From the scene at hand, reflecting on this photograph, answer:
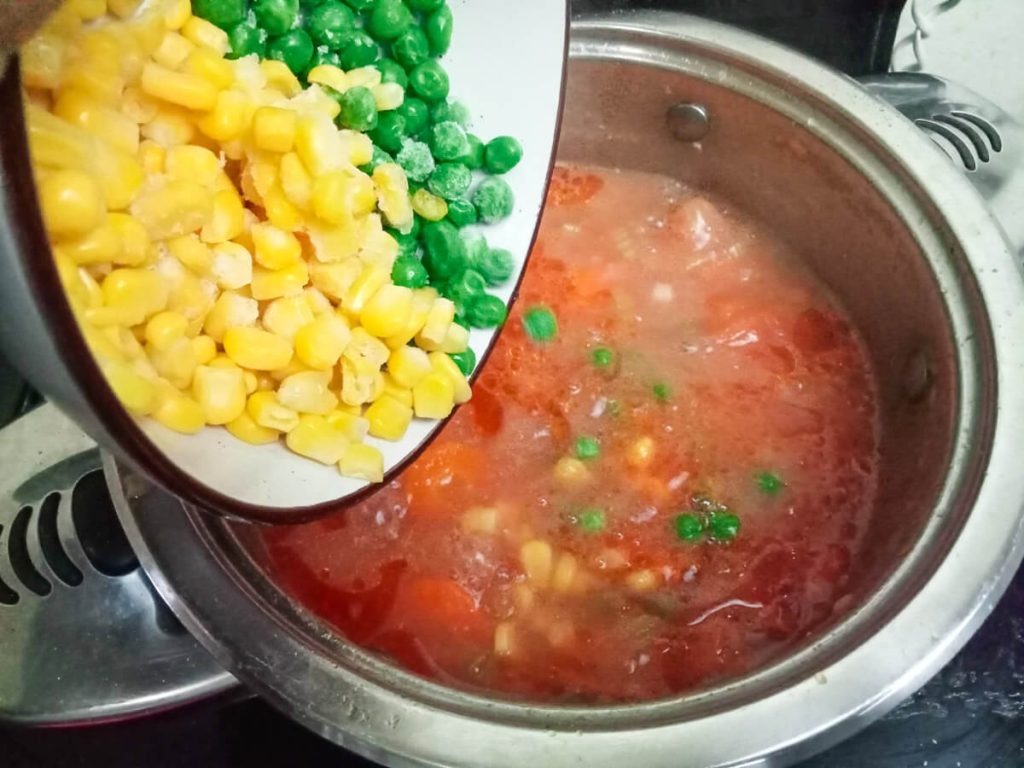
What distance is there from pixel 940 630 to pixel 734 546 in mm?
369

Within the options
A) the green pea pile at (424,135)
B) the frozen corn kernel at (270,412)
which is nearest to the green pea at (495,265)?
the green pea pile at (424,135)

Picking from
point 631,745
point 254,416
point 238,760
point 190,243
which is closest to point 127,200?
point 190,243

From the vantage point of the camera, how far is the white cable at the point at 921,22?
5.27ft

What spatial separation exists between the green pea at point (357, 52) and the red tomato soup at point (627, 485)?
49 cm

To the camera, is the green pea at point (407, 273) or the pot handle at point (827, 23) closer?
the green pea at point (407, 273)

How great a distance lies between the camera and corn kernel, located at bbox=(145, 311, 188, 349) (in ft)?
2.74

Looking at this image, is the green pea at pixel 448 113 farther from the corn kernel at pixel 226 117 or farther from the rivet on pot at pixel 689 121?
the rivet on pot at pixel 689 121

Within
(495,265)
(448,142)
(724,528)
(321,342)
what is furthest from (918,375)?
(321,342)

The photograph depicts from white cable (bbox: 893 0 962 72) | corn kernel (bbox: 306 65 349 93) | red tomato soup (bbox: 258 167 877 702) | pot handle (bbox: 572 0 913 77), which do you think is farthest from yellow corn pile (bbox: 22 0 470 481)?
white cable (bbox: 893 0 962 72)

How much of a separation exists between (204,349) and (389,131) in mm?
344

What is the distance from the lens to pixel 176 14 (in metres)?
0.92

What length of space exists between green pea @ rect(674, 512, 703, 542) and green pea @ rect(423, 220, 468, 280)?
1.50 feet

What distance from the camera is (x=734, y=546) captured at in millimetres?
1274

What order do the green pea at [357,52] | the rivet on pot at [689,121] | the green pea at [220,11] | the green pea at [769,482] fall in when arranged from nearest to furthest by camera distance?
the green pea at [220,11] → the green pea at [357,52] → the green pea at [769,482] → the rivet on pot at [689,121]
